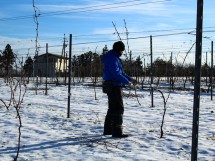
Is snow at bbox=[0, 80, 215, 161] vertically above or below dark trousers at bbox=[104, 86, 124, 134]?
below

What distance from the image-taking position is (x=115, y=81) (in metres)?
4.86

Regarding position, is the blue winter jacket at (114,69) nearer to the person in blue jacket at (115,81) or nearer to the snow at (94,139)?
the person in blue jacket at (115,81)

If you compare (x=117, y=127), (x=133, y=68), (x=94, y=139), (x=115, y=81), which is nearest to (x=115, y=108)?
(x=117, y=127)

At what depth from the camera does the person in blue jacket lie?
15.8ft

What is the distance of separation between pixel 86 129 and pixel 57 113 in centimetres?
187

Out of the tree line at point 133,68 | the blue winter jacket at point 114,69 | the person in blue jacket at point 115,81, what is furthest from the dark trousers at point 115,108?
the tree line at point 133,68

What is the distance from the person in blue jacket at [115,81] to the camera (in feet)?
15.8

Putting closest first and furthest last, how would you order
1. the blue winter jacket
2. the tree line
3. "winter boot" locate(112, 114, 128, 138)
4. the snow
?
the snow < the blue winter jacket < "winter boot" locate(112, 114, 128, 138) < the tree line

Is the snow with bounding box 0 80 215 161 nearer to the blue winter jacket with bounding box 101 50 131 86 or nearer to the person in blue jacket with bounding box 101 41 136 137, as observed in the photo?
the person in blue jacket with bounding box 101 41 136 137

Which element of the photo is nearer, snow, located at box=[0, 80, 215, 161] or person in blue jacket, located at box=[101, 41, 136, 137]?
snow, located at box=[0, 80, 215, 161]

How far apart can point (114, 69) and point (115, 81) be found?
0.19 metres

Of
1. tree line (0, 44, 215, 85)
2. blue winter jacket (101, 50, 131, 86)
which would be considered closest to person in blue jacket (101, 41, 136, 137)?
blue winter jacket (101, 50, 131, 86)

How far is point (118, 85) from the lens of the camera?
192 inches

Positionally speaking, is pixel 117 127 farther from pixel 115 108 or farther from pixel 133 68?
pixel 133 68
